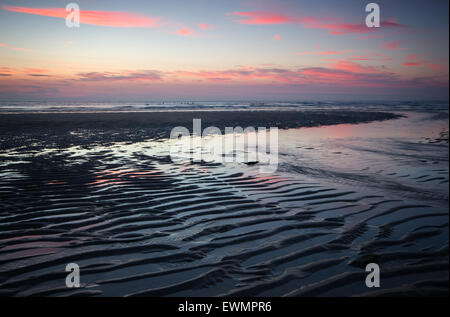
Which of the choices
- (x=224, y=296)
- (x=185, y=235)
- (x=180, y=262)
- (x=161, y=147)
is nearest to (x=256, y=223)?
(x=185, y=235)

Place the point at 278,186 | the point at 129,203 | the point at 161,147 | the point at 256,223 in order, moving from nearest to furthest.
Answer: the point at 256,223 → the point at 129,203 → the point at 278,186 → the point at 161,147

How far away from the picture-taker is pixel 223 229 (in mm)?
4672

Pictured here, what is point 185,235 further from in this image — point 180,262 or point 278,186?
point 278,186

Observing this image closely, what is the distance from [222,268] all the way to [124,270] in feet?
3.76

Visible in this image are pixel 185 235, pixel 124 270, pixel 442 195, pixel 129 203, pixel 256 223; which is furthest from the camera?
A: pixel 442 195

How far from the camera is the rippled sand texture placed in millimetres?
3279

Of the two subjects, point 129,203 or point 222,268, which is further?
point 129,203

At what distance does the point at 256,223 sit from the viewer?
489 cm

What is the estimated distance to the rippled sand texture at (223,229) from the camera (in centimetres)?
328

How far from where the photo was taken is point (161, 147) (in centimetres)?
1290
